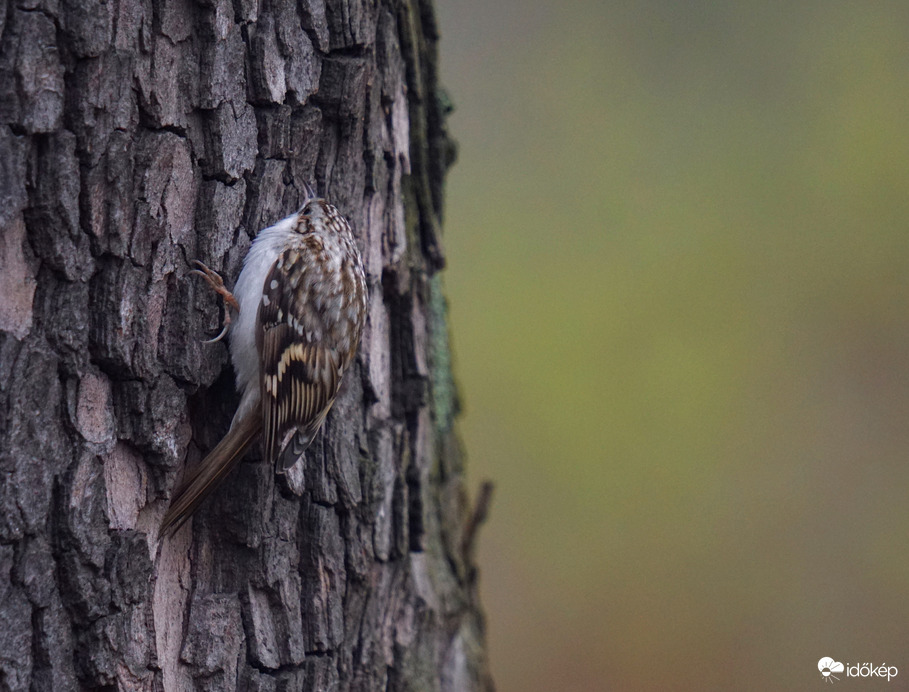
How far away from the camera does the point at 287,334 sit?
1928mm

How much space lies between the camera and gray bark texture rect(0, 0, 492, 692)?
4.60ft

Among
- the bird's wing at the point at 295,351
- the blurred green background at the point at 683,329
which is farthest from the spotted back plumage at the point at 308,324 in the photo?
the blurred green background at the point at 683,329

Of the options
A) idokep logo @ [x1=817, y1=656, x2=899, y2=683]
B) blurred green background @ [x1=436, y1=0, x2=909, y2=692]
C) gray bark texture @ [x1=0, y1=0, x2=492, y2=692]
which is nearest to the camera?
gray bark texture @ [x1=0, y1=0, x2=492, y2=692]

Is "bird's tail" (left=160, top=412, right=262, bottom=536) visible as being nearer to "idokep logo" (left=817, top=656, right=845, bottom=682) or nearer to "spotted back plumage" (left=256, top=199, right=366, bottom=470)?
"spotted back plumage" (left=256, top=199, right=366, bottom=470)

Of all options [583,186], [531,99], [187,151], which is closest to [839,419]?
[583,186]

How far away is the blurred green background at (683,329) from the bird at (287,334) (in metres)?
2.68

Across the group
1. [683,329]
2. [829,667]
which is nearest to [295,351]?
[683,329]

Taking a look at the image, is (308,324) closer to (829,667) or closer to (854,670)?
(829,667)

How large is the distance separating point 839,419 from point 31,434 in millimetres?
4249

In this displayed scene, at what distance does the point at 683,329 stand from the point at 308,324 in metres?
3.03

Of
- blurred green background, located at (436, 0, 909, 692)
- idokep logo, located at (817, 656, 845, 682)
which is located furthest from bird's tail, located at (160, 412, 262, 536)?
idokep logo, located at (817, 656, 845, 682)

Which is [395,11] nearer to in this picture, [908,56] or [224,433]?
[224,433]

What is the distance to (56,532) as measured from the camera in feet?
4.69

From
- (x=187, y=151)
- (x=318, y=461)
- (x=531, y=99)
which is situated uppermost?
(x=531, y=99)
